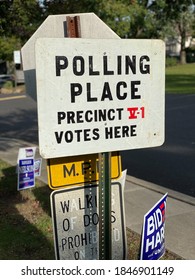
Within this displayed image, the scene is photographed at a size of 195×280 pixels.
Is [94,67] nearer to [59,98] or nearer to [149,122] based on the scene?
[59,98]

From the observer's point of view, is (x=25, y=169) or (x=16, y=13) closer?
(x=25, y=169)

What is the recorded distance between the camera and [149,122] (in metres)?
2.76

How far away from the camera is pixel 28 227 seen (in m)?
5.02

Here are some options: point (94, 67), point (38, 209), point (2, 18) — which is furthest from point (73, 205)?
point (2, 18)

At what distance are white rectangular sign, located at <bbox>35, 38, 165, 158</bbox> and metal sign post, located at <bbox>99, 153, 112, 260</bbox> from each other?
165mm

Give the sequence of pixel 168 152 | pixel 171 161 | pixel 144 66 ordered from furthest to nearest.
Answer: pixel 168 152, pixel 171 161, pixel 144 66

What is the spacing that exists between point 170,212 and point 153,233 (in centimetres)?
263

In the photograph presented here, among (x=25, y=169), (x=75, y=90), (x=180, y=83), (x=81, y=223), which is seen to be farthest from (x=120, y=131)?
(x=180, y=83)

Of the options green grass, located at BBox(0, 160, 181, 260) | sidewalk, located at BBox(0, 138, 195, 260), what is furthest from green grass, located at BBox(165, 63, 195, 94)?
green grass, located at BBox(0, 160, 181, 260)

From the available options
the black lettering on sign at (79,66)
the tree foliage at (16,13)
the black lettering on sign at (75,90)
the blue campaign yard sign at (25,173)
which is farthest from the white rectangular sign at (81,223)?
the tree foliage at (16,13)

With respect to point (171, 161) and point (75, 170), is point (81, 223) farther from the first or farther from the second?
point (171, 161)

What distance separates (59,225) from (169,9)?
3344 centimetres

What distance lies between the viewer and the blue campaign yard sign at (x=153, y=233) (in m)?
2.77

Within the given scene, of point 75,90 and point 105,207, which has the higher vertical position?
point 75,90
